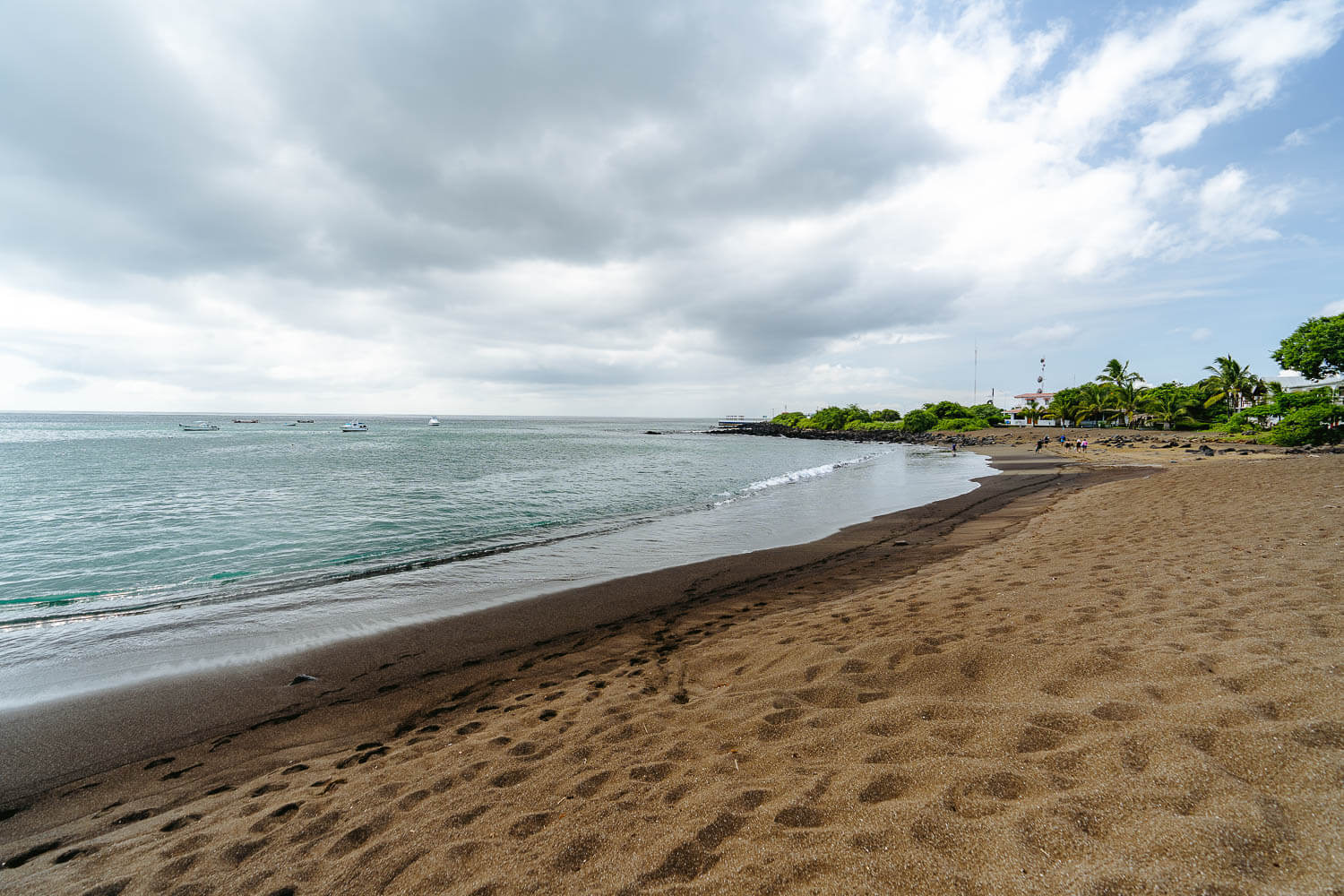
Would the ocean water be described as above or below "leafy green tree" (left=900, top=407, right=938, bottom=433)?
below

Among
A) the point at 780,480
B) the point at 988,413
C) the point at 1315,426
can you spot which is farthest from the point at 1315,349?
the point at 988,413

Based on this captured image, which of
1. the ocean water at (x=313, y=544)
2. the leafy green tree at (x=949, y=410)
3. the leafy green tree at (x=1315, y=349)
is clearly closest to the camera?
the ocean water at (x=313, y=544)

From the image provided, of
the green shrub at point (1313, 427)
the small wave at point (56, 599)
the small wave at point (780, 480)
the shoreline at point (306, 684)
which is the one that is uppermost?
the green shrub at point (1313, 427)

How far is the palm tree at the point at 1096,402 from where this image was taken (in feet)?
237

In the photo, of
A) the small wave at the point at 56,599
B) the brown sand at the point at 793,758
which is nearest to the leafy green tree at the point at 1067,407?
the brown sand at the point at 793,758

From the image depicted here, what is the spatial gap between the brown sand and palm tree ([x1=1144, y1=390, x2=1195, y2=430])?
2865 inches

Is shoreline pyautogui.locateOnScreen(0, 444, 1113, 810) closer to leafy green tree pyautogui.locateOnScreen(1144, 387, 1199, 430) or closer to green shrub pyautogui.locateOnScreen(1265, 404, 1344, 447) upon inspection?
green shrub pyautogui.locateOnScreen(1265, 404, 1344, 447)

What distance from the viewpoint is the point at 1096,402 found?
73.0 m

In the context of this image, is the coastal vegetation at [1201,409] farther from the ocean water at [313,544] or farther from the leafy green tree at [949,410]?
the ocean water at [313,544]

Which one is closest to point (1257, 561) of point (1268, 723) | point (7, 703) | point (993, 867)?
point (1268, 723)

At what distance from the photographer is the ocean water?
350 inches

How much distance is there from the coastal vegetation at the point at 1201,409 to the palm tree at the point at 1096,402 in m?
0.10

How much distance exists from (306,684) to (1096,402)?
305 ft

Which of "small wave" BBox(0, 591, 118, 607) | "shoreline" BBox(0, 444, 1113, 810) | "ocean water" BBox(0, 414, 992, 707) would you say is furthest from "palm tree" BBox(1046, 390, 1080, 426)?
"small wave" BBox(0, 591, 118, 607)
